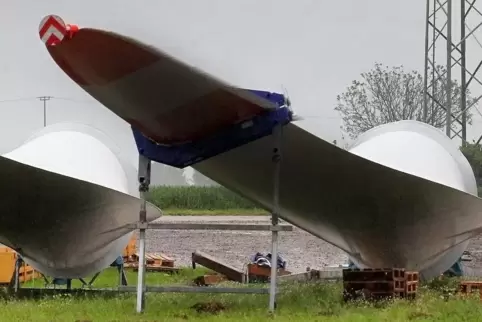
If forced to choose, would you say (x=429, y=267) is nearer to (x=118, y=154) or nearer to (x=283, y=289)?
(x=283, y=289)

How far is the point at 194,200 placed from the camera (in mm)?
31250

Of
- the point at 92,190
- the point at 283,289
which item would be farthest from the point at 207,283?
the point at 92,190

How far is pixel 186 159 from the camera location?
322 inches

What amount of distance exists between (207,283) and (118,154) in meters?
2.47

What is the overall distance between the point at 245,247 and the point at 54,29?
14781mm

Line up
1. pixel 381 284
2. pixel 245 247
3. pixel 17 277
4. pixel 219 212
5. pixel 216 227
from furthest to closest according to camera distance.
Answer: pixel 219 212, pixel 245 247, pixel 17 277, pixel 381 284, pixel 216 227

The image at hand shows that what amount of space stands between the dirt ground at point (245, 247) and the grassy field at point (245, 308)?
6872 mm

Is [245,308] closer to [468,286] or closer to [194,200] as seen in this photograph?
[468,286]

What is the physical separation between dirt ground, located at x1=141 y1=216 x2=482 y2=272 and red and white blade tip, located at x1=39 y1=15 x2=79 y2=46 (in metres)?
10.2

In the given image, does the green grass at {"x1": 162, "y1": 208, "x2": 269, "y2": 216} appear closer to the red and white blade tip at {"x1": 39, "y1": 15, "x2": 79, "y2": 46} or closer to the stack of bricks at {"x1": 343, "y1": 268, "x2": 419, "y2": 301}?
the stack of bricks at {"x1": 343, "y1": 268, "x2": 419, "y2": 301}

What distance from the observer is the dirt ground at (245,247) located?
17547mm

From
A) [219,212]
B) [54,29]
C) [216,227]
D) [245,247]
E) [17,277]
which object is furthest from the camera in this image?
[219,212]

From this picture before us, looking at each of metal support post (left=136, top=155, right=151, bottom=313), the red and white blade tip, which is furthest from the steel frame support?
the red and white blade tip

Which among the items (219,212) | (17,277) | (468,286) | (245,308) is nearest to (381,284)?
(468,286)
